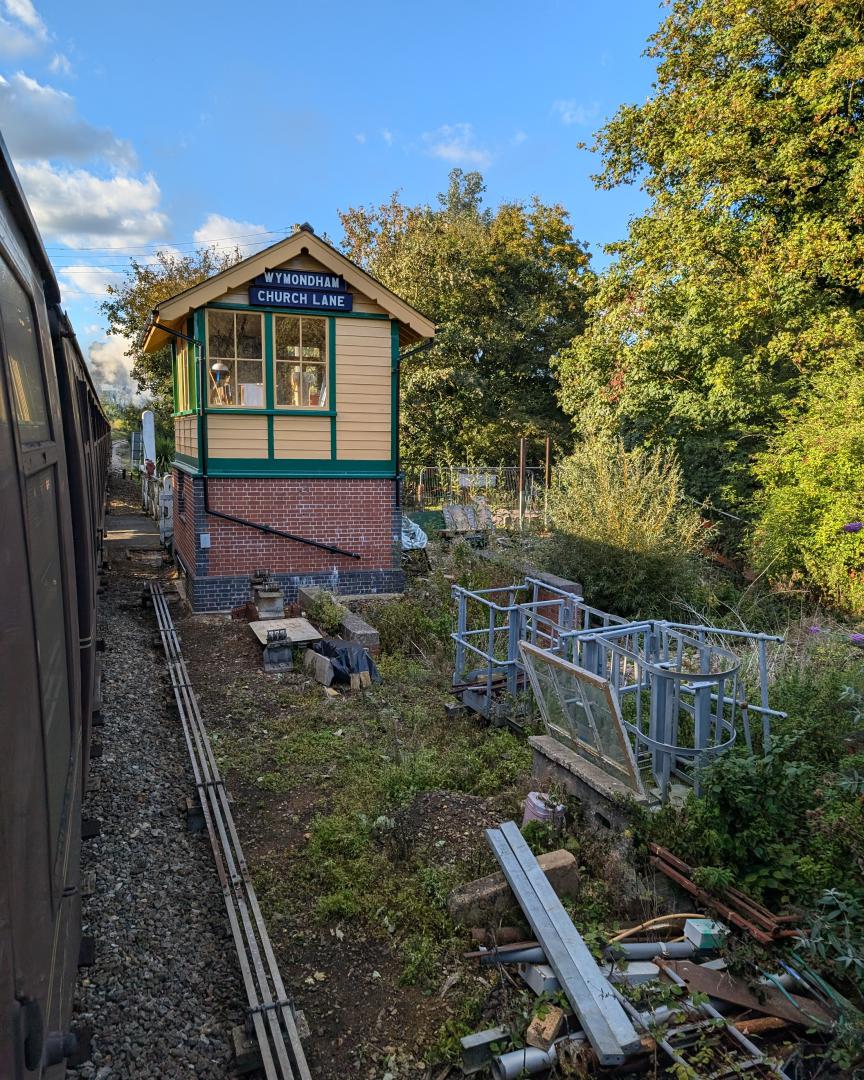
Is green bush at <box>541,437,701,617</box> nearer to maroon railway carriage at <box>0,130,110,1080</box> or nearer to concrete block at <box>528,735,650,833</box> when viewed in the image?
concrete block at <box>528,735,650,833</box>

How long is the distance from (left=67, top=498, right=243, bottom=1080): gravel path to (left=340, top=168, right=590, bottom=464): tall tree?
791 inches

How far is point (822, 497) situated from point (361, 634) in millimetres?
8462

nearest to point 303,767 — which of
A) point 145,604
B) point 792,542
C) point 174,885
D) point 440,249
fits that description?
point 174,885

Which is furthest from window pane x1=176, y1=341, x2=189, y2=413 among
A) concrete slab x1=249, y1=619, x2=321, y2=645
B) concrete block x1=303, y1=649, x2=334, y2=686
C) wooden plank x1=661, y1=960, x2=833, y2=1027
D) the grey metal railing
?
wooden plank x1=661, y1=960, x2=833, y2=1027

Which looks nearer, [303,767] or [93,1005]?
[93,1005]

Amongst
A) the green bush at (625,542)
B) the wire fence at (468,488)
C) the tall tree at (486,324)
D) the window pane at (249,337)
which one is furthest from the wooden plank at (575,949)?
the tall tree at (486,324)

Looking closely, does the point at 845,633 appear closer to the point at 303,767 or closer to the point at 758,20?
the point at 303,767

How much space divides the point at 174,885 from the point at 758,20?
18.3 meters

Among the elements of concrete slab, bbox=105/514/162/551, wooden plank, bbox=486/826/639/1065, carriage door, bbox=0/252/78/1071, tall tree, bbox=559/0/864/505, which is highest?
tall tree, bbox=559/0/864/505

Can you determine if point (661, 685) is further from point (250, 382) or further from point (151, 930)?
point (250, 382)

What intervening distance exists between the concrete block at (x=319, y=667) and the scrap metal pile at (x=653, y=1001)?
4.66 metres

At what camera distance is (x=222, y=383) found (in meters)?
11.0

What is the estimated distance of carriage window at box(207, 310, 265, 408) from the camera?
10.9 meters

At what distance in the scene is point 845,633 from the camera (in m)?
8.64
